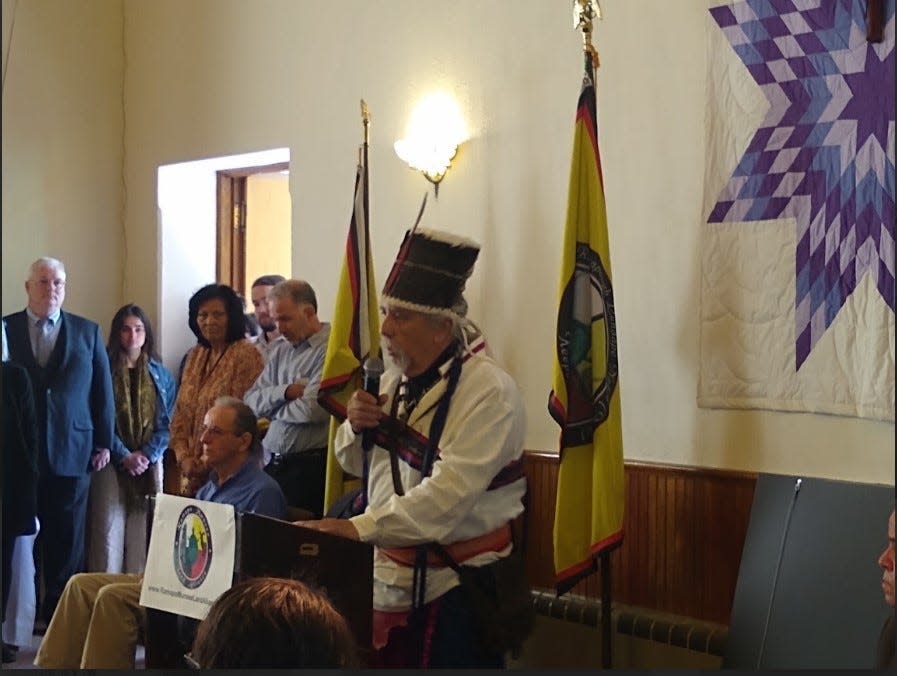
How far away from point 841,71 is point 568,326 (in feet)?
2.87

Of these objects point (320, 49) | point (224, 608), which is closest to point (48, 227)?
point (320, 49)

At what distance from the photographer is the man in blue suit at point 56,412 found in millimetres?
4438

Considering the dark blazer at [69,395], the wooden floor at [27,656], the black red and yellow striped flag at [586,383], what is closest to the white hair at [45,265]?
the dark blazer at [69,395]

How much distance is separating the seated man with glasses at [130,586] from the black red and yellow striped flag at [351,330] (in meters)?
0.37

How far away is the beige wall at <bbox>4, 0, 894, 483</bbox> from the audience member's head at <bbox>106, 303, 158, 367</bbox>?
73cm

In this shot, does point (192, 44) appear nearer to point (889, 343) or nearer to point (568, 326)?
point (568, 326)

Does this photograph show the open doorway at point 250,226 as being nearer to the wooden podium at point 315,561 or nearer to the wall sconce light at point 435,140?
the wall sconce light at point 435,140

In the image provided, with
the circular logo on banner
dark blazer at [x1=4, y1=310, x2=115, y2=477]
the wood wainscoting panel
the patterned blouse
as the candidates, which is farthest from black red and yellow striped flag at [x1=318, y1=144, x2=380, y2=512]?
dark blazer at [x1=4, y1=310, x2=115, y2=477]

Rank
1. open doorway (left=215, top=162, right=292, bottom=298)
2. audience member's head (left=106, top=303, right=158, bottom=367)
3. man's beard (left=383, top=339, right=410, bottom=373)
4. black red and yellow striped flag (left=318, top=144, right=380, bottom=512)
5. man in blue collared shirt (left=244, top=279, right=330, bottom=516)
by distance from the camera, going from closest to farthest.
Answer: man's beard (left=383, top=339, right=410, bottom=373)
black red and yellow striped flag (left=318, top=144, right=380, bottom=512)
man in blue collared shirt (left=244, top=279, right=330, bottom=516)
audience member's head (left=106, top=303, right=158, bottom=367)
open doorway (left=215, top=162, right=292, bottom=298)

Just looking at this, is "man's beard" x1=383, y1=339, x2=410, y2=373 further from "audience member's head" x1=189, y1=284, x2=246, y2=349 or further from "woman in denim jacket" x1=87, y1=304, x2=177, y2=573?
"woman in denim jacket" x1=87, y1=304, x2=177, y2=573

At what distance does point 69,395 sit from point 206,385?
73 centimetres

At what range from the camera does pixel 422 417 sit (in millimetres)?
2656

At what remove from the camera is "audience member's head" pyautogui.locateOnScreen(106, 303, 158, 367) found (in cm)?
478

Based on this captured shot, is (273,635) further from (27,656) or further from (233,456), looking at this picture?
(27,656)
